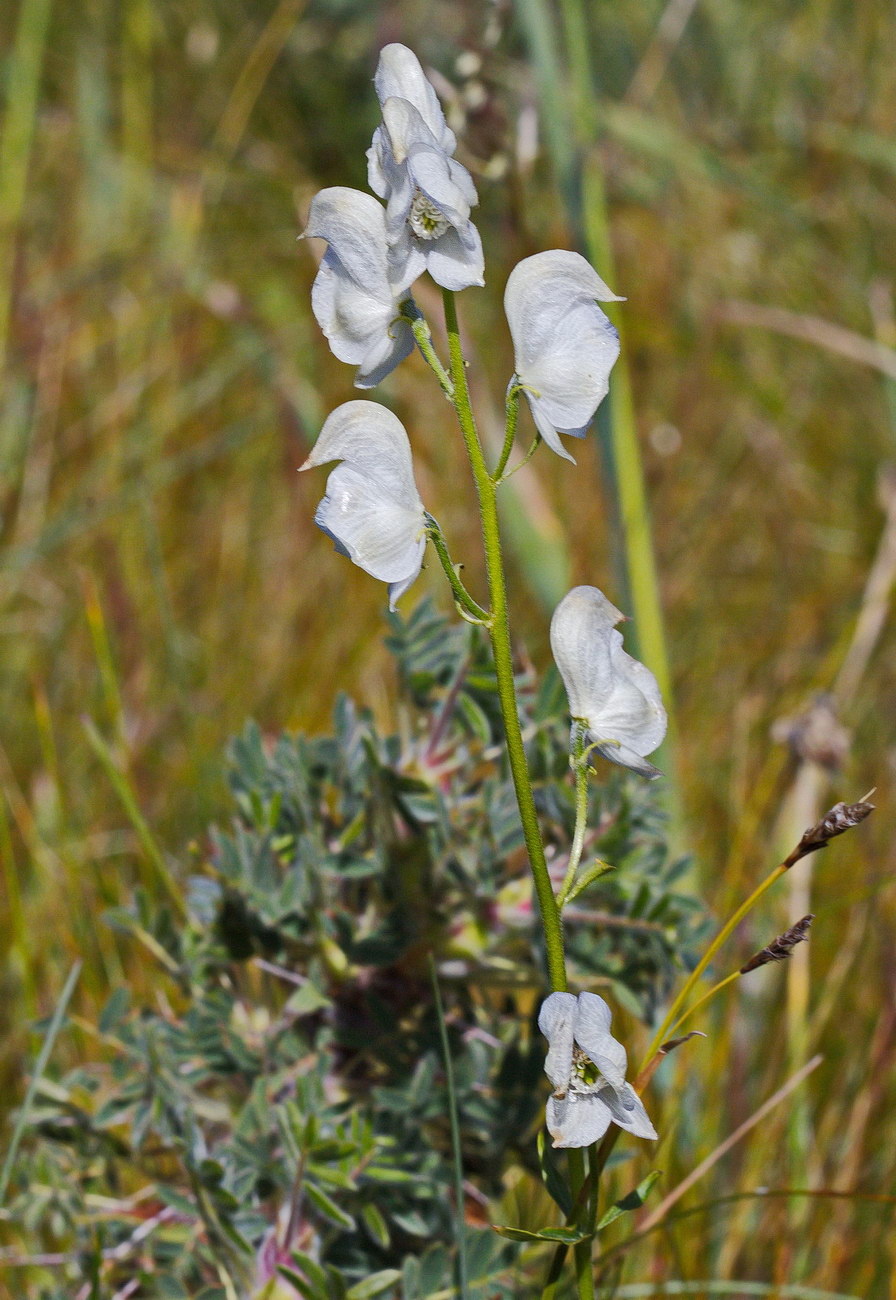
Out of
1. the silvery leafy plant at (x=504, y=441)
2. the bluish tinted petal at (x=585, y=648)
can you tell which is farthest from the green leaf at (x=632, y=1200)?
the bluish tinted petal at (x=585, y=648)

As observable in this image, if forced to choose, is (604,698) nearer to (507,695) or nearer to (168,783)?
(507,695)

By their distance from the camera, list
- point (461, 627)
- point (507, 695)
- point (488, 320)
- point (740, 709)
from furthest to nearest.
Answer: point (488, 320)
point (740, 709)
point (461, 627)
point (507, 695)

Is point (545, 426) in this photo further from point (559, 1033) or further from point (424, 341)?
point (559, 1033)

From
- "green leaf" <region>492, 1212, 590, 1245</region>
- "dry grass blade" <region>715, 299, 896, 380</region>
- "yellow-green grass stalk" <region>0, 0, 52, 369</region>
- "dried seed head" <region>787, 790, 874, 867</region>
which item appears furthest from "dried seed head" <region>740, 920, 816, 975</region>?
"yellow-green grass stalk" <region>0, 0, 52, 369</region>

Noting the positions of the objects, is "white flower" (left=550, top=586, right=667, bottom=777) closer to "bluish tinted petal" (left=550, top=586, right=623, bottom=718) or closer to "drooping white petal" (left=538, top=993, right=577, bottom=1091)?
"bluish tinted petal" (left=550, top=586, right=623, bottom=718)

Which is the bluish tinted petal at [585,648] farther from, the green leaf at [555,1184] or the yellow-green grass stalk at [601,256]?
the yellow-green grass stalk at [601,256]

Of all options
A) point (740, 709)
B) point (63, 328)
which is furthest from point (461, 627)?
point (63, 328)
